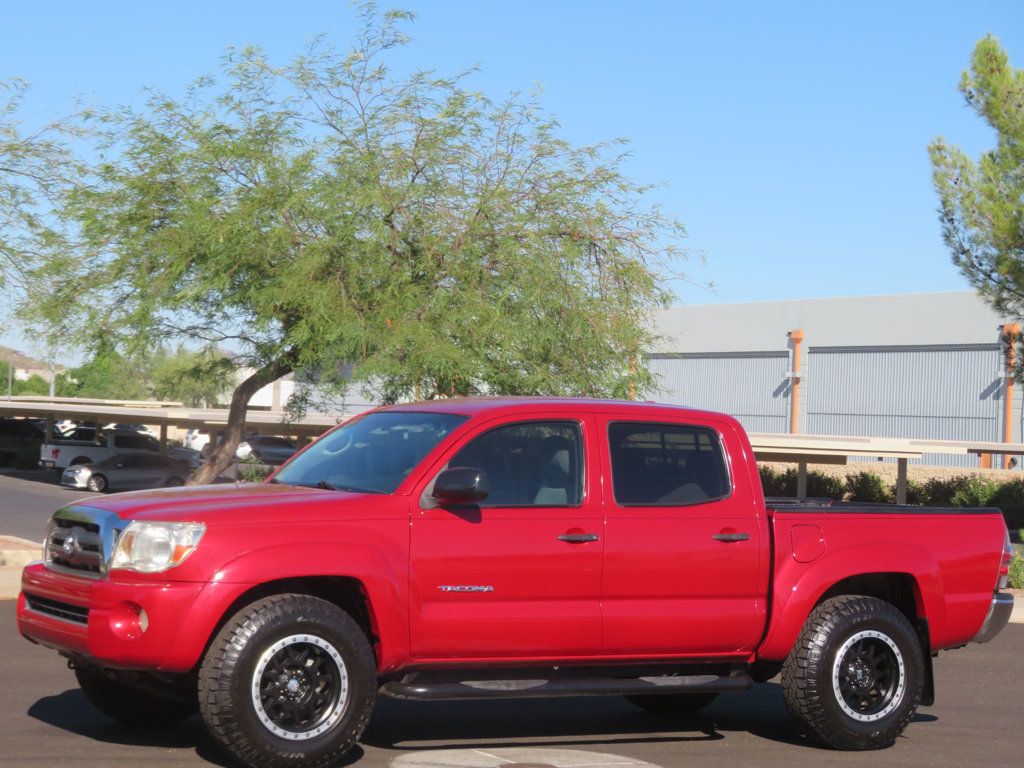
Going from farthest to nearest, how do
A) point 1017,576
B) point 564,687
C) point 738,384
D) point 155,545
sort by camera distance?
point 738,384
point 1017,576
point 564,687
point 155,545

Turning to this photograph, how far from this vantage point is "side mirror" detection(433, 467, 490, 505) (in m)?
6.92

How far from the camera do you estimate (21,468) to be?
185 ft

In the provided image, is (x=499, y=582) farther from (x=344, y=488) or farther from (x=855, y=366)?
(x=855, y=366)

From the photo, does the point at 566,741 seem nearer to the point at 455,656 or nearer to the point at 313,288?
the point at 455,656

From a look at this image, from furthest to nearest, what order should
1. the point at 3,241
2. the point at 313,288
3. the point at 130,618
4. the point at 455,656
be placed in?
the point at 313,288 < the point at 3,241 < the point at 455,656 < the point at 130,618

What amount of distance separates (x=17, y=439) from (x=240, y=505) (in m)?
55.3

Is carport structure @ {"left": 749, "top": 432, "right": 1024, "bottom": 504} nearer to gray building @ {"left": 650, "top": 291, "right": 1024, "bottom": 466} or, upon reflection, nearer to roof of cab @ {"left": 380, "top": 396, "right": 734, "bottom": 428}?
gray building @ {"left": 650, "top": 291, "right": 1024, "bottom": 466}

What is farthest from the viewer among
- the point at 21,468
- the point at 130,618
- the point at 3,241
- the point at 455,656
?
the point at 21,468

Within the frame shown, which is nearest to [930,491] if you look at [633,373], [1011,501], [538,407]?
[1011,501]

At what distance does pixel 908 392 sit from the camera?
181 ft

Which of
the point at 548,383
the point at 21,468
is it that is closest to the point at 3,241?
the point at 548,383

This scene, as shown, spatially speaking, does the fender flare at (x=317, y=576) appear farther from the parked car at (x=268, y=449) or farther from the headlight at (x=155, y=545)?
the parked car at (x=268, y=449)

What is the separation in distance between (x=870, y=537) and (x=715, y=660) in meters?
1.23

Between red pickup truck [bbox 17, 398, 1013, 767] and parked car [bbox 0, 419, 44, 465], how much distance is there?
5283 cm
